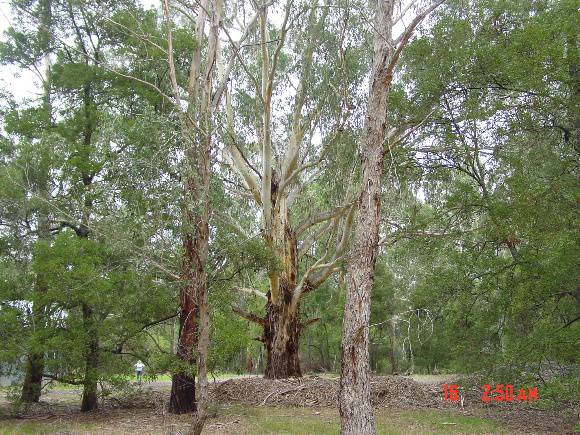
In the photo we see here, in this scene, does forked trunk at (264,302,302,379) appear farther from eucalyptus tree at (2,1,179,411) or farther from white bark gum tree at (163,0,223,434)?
white bark gum tree at (163,0,223,434)

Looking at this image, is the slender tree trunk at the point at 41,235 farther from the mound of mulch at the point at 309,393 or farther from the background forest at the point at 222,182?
the mound of mulch at the point at 309,393

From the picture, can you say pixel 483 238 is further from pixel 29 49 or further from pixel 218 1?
pixel 29 49

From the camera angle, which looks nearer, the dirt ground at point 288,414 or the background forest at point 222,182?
the background forest at point 222,182

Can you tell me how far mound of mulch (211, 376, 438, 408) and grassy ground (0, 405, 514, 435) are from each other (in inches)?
39.3

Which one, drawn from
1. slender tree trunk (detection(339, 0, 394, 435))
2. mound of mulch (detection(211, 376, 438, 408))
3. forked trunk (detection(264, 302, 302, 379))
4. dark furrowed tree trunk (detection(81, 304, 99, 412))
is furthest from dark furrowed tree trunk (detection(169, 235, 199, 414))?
forked trunk (detection(264, 302, 302, 379))

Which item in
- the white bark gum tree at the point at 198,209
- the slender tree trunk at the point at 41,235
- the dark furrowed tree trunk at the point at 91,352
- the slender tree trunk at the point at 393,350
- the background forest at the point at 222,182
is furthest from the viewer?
the slender tree trunk at the point at 393,350

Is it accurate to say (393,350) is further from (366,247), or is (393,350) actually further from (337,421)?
(366,247)

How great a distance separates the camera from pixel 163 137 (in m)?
6.84

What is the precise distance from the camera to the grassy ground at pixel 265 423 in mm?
8086

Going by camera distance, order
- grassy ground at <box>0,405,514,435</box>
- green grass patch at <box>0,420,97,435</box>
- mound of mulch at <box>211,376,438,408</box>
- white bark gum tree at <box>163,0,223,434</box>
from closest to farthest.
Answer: white bark gum tree at <box>163,0,223,434</box> < green grass patch at <box>0,420,97,435</box> < grassy ground at <box>0,405,514,435</box> < mound of mulch at <box>211,376,438,408</box>

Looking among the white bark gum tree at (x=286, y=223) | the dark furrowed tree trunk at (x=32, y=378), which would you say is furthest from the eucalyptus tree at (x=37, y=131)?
the white bark gum tree at (x=286, y=223)

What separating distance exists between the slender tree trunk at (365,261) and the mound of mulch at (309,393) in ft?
18.3

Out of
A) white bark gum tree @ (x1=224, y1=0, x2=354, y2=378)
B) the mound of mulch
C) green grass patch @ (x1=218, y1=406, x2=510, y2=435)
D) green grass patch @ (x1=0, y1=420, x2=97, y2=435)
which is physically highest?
white bark gum tree @ (x1=224, y1=0, x2=354, y2=378)

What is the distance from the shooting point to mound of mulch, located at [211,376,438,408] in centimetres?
1150
